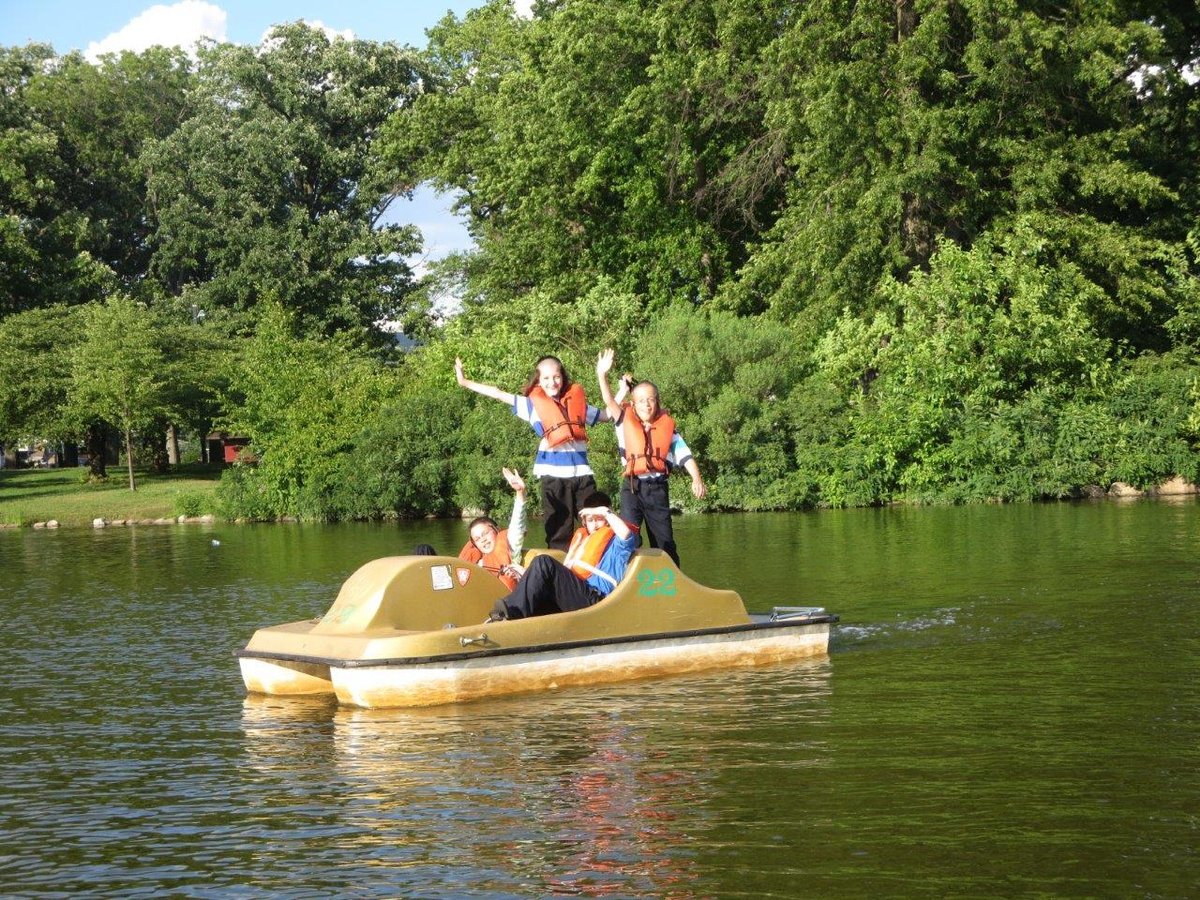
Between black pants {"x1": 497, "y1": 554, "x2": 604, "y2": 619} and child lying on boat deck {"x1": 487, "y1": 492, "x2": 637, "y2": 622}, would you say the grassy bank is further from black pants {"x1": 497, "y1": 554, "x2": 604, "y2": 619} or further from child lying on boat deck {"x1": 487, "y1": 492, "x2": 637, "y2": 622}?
black pants {"x1": 497, "y1": 554, "x2": 604, "y2": 619}

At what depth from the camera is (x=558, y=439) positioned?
1314 centimetres

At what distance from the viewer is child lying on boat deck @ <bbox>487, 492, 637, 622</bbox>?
37.3ft

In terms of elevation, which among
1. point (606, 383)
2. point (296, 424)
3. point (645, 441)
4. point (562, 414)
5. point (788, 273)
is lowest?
point (645, 441)

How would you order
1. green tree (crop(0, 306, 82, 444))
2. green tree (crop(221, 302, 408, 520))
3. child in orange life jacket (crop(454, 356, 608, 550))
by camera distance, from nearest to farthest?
child in orange life jacket (crop(454, 356, 608, 550)), green tree (crop(221, 302, 408, 520)), green tree (crop(0, 306, 82, 444))

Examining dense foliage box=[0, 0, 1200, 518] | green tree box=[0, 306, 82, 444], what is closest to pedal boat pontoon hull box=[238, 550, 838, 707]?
dense foliage box=[0, 0, 1200, 518]

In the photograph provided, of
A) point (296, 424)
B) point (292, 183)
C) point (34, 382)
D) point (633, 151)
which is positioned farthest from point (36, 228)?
point (633, 151)

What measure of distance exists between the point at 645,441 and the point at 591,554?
1843mm

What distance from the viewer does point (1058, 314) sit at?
34.7 m

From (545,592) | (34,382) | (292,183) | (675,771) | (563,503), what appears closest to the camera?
(675,771)

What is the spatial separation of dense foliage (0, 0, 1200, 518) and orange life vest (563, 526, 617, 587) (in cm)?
2315

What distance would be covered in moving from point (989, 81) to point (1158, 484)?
9122mm

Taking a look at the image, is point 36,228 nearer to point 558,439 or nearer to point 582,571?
point 558,439

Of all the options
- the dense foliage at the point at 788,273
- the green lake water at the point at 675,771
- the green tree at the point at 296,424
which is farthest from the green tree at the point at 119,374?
the green lake water at the point at 675,771

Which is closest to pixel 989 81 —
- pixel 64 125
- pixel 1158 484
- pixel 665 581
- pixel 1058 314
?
pixel 1058 314
